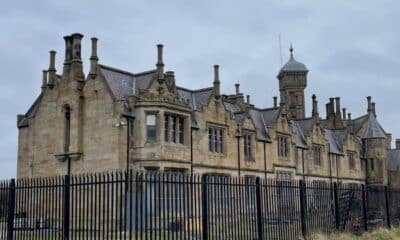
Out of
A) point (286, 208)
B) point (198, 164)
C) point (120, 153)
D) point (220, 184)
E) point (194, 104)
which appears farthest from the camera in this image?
point (194, 104)

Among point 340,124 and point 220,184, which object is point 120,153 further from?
point 340,124

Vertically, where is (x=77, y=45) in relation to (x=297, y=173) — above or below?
above

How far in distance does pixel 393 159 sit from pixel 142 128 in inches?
1941

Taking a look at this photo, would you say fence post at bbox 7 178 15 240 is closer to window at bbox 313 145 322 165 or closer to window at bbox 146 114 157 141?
window at bbox 146 114 157 141

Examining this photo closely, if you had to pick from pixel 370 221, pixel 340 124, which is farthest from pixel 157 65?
pixel 340 124

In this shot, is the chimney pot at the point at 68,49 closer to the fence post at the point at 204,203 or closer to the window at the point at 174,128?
the window at the point at 174,128

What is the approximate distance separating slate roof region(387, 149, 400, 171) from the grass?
50667 mm

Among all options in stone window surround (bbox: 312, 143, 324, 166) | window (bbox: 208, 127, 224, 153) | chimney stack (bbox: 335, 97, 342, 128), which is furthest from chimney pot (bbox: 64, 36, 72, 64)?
chimney stack (bbox: 335, 97, 342, 128)

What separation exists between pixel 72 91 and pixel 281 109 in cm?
2133

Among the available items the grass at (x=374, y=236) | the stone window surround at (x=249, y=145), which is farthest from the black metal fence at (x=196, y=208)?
the stone window surround at (x=249, y=145)

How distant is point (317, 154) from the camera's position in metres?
54.7

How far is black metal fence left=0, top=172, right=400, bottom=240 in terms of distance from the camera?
47.0 feet

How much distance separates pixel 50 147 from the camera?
36.9 m

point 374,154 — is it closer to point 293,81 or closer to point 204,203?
point 293,81
